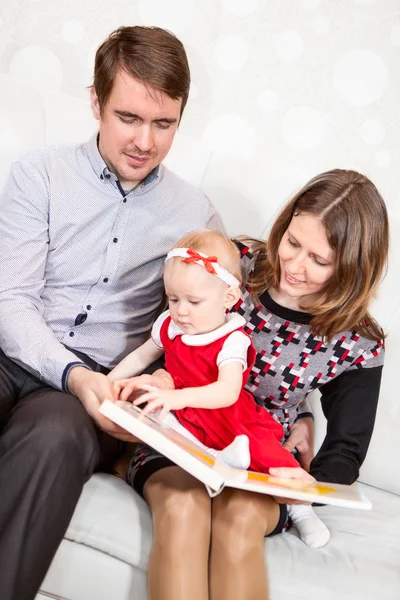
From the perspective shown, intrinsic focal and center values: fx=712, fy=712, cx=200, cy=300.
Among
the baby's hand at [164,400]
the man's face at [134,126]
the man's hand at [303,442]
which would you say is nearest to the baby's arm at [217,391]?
the baby's hand at [164,400]

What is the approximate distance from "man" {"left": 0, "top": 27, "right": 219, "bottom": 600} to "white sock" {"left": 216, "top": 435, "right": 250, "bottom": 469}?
0.73ft

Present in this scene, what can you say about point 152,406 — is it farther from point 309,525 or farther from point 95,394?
point 309,525

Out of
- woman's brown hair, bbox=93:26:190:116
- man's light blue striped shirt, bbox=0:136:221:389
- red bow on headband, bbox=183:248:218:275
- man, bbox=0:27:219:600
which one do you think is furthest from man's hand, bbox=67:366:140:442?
woman's brown hair, bbox=93:26:190:116

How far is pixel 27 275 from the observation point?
66.5 inches

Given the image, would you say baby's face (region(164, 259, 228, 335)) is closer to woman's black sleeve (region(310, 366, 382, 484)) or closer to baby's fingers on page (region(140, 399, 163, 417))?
baby's fingers on page (region(140, 399, 163, 417))

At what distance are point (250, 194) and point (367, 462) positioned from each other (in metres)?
0.82

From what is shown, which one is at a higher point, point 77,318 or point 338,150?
point 338,150

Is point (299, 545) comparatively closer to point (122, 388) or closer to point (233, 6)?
point (122, 388)

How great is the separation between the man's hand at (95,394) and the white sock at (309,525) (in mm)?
426

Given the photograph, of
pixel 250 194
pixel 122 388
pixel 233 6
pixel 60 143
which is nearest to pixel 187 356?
pixel 122 388

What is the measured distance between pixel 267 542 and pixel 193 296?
1.79ft

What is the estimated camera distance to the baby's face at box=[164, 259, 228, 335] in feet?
4.76

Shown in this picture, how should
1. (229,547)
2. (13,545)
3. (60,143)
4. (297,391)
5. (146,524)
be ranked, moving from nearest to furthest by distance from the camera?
(13,545), (229,547), (146,524), (297,391), (60,143)

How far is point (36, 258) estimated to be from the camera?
171cm
